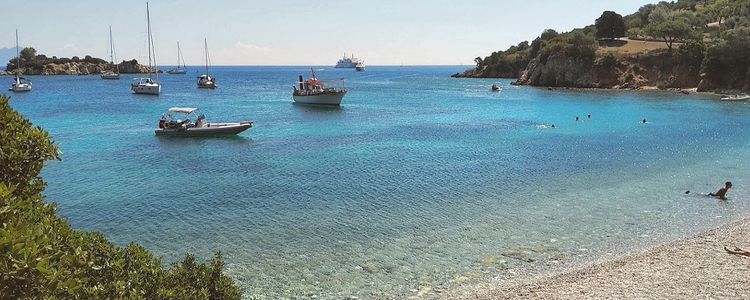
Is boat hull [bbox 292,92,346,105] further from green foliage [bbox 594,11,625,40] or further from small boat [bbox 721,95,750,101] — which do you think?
green foliage [bbox 594,11,625,40]

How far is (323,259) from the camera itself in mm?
19047

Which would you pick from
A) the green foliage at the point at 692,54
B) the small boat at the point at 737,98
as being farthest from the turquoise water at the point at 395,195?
the green foliage at the point at 692,54

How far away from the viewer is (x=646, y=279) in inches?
636

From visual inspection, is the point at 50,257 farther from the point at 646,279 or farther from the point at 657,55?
the point at 657,55

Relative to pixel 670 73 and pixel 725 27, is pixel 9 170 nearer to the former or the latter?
pixel 670 73

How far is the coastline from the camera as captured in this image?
1512cm

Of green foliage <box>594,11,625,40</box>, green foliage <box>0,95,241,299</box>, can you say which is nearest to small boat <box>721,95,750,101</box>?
green foliage <box>594,11,625,40</box>

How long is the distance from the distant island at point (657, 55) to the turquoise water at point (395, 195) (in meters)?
49.0

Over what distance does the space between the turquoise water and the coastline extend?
97 centimetres

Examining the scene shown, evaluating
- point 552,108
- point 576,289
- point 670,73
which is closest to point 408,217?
point 576,289

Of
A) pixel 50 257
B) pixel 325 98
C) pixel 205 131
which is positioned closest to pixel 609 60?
pixel 325 98

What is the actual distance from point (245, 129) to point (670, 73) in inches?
3712

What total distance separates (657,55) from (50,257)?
12822 centimetres

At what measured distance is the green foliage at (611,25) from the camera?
144875 millimetres
